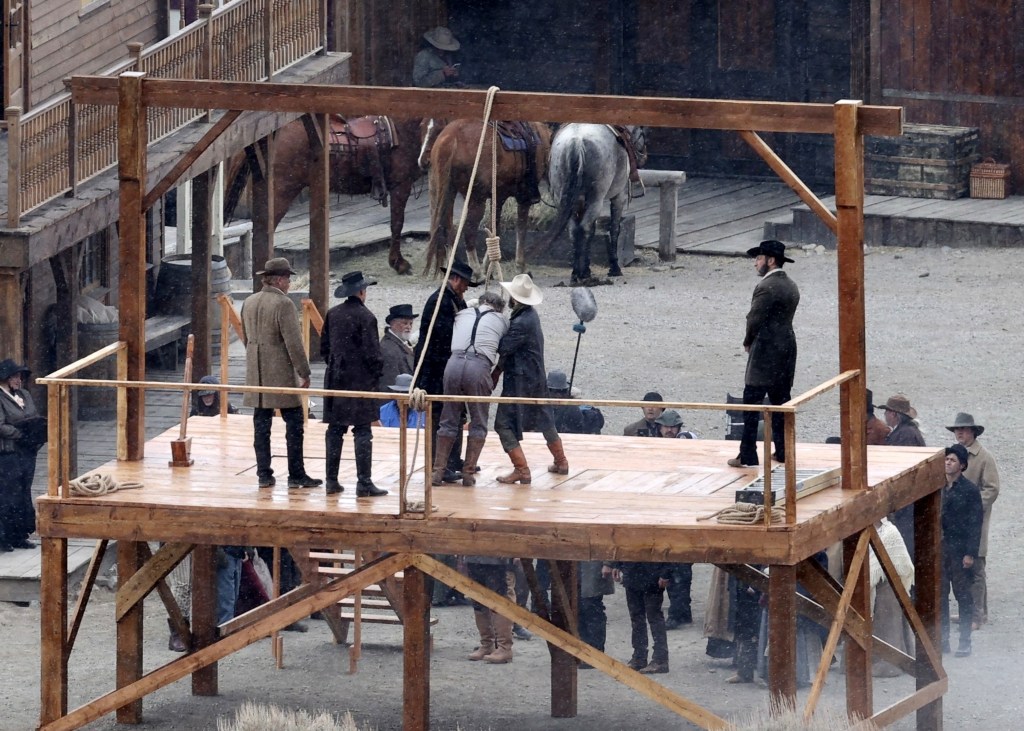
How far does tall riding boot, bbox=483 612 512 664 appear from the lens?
658 inches

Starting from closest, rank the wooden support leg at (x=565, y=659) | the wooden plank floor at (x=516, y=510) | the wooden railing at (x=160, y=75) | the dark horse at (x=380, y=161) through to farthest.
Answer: the wooden plank floor at (x=516, y=510)
the wooden support leg at (x=565, y=659)
the wooden railing at (x=160, y=75)
the dark horse at (x=380, y=161)

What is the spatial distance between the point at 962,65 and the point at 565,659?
14.6 meters

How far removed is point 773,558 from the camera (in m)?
12.8

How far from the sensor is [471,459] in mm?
14031

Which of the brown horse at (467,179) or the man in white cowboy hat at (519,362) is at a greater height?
the brown horse at (467,179)

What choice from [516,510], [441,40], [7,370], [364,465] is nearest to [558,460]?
[516,510]

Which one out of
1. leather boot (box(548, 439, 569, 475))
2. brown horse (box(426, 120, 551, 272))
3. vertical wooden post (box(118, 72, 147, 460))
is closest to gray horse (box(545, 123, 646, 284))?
brown horse (box(426, 120, 551, 272))

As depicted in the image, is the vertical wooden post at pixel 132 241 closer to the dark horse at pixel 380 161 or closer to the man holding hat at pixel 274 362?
the man holding hat at pixel 274 362

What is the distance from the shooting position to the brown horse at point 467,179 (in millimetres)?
26109

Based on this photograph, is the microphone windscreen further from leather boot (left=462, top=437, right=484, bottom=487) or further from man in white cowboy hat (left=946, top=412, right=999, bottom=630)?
leather boot (left=462, top=437, right=484, bottom=487)

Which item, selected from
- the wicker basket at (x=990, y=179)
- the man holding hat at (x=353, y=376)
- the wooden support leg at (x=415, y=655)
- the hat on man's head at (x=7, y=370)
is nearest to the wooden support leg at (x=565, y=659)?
the wooden support leg at (x=415, y=655)

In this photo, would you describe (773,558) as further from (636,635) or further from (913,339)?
(913,339)

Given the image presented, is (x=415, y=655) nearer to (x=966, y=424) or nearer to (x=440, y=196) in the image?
(x=966, y=424)

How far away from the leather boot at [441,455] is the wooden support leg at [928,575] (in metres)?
3.31
